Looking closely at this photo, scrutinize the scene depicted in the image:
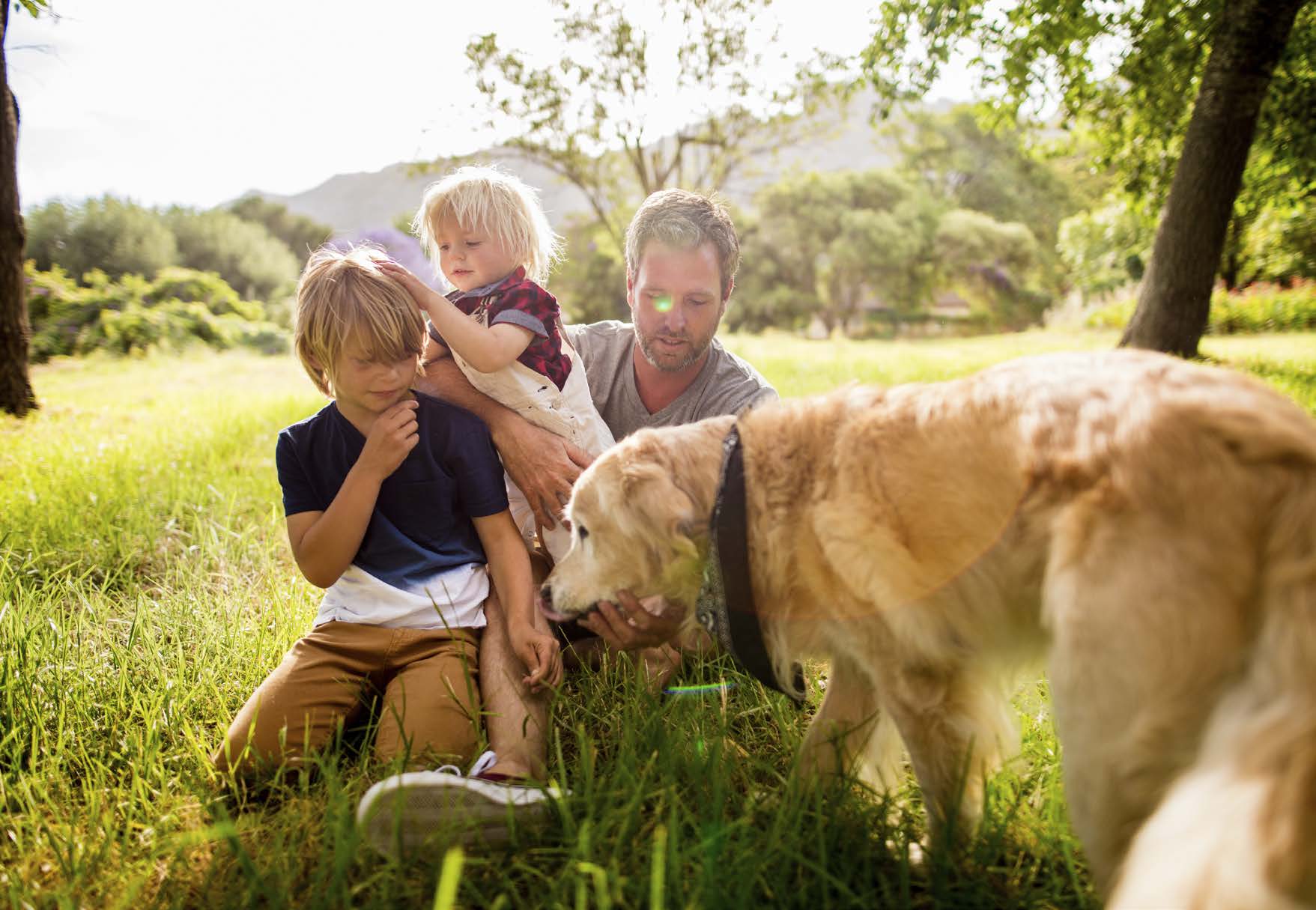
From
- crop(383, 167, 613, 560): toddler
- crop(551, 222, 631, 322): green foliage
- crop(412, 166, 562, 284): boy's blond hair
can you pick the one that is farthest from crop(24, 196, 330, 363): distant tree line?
crop(383, 167, 613, 560): toddler

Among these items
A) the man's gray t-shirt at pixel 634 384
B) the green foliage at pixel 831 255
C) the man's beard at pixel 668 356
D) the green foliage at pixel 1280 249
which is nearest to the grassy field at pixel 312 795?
the man's gray t-shirt at pixel 634 384

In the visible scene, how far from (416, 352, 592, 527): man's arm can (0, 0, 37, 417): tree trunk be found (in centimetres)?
733

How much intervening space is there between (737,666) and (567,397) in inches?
54.3

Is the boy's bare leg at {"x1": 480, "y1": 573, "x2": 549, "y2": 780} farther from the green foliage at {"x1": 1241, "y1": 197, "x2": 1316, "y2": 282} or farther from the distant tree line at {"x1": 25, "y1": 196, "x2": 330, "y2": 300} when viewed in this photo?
the distant tree line at {"x1": 25, "y1": 196, "x2": 330, "y2": 300}

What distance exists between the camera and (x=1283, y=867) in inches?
46.9

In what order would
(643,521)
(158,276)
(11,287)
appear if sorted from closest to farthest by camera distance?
1. (643,521)
2. (11,287)
3. (158,276)

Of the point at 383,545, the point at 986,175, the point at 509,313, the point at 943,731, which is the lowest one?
the point at 943,731

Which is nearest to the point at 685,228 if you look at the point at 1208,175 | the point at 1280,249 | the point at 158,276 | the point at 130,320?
the point at 1208,175

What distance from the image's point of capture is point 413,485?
8.95 feet

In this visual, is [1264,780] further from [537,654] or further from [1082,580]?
[537,654]

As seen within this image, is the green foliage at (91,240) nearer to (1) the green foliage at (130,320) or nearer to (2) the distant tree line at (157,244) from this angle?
(2) the distant tree line at (157,244)

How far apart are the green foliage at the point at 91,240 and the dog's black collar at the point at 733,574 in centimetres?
3883

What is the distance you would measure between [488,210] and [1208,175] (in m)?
8.30

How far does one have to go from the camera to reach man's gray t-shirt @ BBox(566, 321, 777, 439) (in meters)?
3.52
